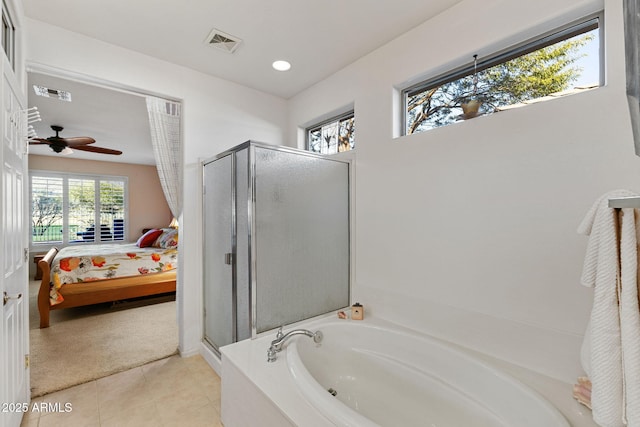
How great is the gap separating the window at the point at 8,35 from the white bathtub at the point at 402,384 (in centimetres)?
237

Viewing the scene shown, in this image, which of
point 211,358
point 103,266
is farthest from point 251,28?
point 103,266

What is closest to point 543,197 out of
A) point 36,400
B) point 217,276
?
point 217,276

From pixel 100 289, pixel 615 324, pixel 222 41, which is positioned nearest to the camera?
pixel 615 324

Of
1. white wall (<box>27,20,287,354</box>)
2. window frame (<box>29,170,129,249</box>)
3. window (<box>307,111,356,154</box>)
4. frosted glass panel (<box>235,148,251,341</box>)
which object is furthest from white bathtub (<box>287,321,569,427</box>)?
window frame (<box>29,170,129,249</box>)

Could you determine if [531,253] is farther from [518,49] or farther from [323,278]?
[323,278]

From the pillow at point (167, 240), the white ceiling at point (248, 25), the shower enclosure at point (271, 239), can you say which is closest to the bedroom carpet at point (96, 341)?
the shower enclosure at point (271, 239)

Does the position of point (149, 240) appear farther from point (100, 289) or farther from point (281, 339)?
point (281, 339)

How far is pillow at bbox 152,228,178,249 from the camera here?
179 inches

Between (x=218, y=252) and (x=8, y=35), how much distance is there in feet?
5.99

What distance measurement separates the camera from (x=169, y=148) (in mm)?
2629

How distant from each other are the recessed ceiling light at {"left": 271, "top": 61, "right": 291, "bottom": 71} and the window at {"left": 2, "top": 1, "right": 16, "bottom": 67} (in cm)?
165

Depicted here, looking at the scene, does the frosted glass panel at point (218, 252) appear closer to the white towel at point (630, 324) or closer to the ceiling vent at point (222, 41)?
the ceiling vent at point (222, 41)

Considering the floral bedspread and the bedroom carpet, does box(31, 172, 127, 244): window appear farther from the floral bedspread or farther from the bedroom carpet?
the floral bedspread

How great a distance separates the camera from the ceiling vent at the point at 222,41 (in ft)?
7.13
